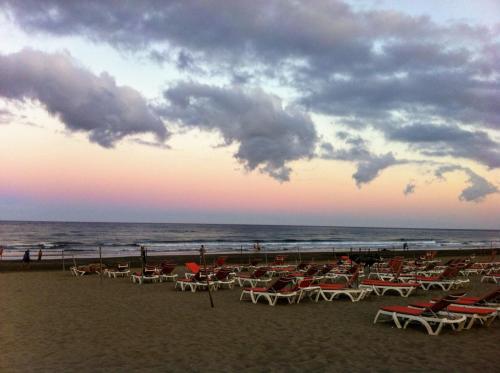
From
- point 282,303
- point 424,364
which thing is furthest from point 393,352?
point 282,303

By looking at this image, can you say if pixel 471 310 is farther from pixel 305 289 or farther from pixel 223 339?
pixel 223 339

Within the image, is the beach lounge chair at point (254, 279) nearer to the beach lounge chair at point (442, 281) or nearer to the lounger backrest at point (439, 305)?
the beach lounge chair at point (442, 281)

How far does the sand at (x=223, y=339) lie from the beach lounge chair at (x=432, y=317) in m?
0.16

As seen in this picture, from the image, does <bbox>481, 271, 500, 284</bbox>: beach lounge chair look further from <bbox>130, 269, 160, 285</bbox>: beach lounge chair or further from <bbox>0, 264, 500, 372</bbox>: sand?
<bbox>130, 269, 160, 285</bbox>: beach lounge chair

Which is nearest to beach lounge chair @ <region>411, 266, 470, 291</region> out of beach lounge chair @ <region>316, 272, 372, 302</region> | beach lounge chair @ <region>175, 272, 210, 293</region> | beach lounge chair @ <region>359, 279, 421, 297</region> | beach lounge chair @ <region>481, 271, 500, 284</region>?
beach lounge chair @ <region>359, 279, 421, 297</region>

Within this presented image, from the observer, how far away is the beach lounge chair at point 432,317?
7.45 metres

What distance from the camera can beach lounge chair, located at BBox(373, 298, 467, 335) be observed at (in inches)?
293

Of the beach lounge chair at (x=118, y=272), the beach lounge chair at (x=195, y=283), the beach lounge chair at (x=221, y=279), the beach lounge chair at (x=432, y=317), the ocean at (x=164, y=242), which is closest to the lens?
the beach lounge chair at (x=432, y=317)

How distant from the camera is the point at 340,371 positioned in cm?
555

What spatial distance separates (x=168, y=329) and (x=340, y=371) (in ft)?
11.5

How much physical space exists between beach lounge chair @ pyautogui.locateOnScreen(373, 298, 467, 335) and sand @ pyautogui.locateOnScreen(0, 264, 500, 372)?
156 mm

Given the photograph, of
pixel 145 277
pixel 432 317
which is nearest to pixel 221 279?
pixel 145 277

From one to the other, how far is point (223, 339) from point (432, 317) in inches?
138

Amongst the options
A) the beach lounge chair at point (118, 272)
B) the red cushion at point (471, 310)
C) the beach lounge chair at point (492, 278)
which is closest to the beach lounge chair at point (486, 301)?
the red cushion at point (471, 310)
